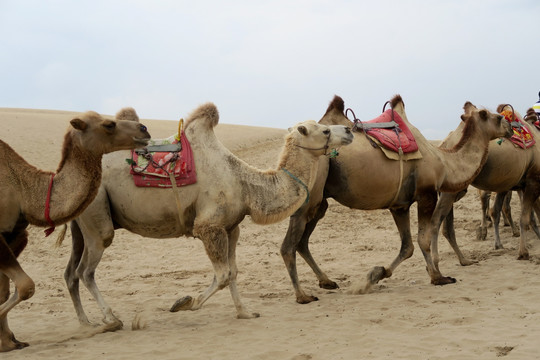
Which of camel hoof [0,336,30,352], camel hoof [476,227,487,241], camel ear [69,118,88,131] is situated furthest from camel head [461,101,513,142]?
camel hoof [0,336,30,352]

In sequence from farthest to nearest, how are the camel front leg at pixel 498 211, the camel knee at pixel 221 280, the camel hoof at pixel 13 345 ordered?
the camel front leg at pixel 498 211 → the camel knee at pixel 221 280 → the camel hoof at pixel 13 345

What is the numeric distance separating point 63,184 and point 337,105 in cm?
373

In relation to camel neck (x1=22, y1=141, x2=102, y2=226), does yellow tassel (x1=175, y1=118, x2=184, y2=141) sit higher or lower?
higher

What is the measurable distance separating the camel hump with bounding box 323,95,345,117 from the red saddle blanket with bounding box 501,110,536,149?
2764 millimetres

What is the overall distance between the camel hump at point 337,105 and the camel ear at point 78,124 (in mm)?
3506

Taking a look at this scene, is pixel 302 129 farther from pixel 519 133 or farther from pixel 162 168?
pixel 519 133

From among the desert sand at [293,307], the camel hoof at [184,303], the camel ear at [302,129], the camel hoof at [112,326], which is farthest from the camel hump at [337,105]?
the camel hoof at [112,326]

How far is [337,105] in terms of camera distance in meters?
8.21

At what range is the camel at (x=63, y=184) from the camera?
18.4ft

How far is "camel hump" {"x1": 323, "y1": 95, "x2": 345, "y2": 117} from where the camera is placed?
820 cm

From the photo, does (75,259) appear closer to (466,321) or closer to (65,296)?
(65,296)

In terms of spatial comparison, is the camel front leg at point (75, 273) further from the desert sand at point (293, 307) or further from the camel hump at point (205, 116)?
the camel hump at point (205, 116)

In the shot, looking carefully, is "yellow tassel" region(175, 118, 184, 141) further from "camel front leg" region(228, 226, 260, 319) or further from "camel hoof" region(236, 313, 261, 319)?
"camel hoof" region(236, 313, 261, 319)

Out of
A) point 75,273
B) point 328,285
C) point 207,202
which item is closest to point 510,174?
point 328,285
